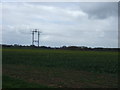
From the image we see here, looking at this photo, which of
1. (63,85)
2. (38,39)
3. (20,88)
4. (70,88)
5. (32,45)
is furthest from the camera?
(32,45)

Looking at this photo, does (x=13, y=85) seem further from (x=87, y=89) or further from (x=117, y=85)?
(x=117, y=85)

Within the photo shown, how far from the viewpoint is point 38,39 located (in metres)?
97.9

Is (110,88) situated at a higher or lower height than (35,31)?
lower

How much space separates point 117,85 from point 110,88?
1208 millimetres

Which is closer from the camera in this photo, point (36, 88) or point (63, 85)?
point (36, 88)

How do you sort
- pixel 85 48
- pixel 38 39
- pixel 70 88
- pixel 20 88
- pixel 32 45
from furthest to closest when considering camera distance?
pixel 85 48
pixel 32 45
pixel 38 39
pixel 70 88
pixel 20 88

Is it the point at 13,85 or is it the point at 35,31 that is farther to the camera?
the point at 35,31

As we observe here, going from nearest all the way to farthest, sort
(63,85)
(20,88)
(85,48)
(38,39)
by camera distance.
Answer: (20,88) → (63,85) → (38,39) → (85,48)

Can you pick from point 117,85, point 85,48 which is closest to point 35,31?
point 85,48

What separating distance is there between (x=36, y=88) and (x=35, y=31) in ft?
289

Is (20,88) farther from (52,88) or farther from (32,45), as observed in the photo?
(32,45)

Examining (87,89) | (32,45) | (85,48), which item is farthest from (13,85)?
(85,48)

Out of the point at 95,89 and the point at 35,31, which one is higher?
the point at 35,31

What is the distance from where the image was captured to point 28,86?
1375cm
